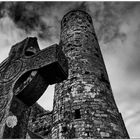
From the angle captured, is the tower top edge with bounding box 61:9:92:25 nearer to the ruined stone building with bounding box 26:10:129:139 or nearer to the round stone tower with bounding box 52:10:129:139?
the ruined stone building with bounding box 26:10:129:139

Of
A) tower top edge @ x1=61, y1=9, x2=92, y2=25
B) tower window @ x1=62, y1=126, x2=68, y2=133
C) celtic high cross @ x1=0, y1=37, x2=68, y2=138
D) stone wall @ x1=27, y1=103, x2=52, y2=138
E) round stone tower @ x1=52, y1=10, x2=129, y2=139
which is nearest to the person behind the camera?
celtic high cross @ x1=0, y1=37, x2=68, y2=138

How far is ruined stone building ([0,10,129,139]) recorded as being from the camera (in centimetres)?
605

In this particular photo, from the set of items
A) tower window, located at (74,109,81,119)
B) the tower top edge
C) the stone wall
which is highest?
the tower top edge

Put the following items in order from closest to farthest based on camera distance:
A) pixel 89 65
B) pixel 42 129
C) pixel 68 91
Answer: pixel 68 91 → pixel 89 65 → pixel 42 129

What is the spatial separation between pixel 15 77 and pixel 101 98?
16.4 feet

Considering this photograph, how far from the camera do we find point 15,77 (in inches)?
91.4

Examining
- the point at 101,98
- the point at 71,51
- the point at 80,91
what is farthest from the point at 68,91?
the point at 71,51

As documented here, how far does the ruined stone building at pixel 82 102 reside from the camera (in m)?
6.05

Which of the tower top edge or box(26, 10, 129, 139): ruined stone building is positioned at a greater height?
the tower top edge

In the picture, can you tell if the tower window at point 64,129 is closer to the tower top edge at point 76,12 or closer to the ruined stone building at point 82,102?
the ruined stone building at point 82,102

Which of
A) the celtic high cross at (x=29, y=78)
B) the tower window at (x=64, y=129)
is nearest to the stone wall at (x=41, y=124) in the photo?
the tower window at (x=64, y=129)

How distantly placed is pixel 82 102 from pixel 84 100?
112mm

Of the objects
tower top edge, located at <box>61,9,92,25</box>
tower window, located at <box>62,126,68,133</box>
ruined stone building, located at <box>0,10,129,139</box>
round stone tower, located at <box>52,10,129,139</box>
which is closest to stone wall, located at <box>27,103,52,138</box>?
ruined stone building, located at <box>0,10,129,139</box>

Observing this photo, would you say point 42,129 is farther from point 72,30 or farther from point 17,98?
point 17,98
